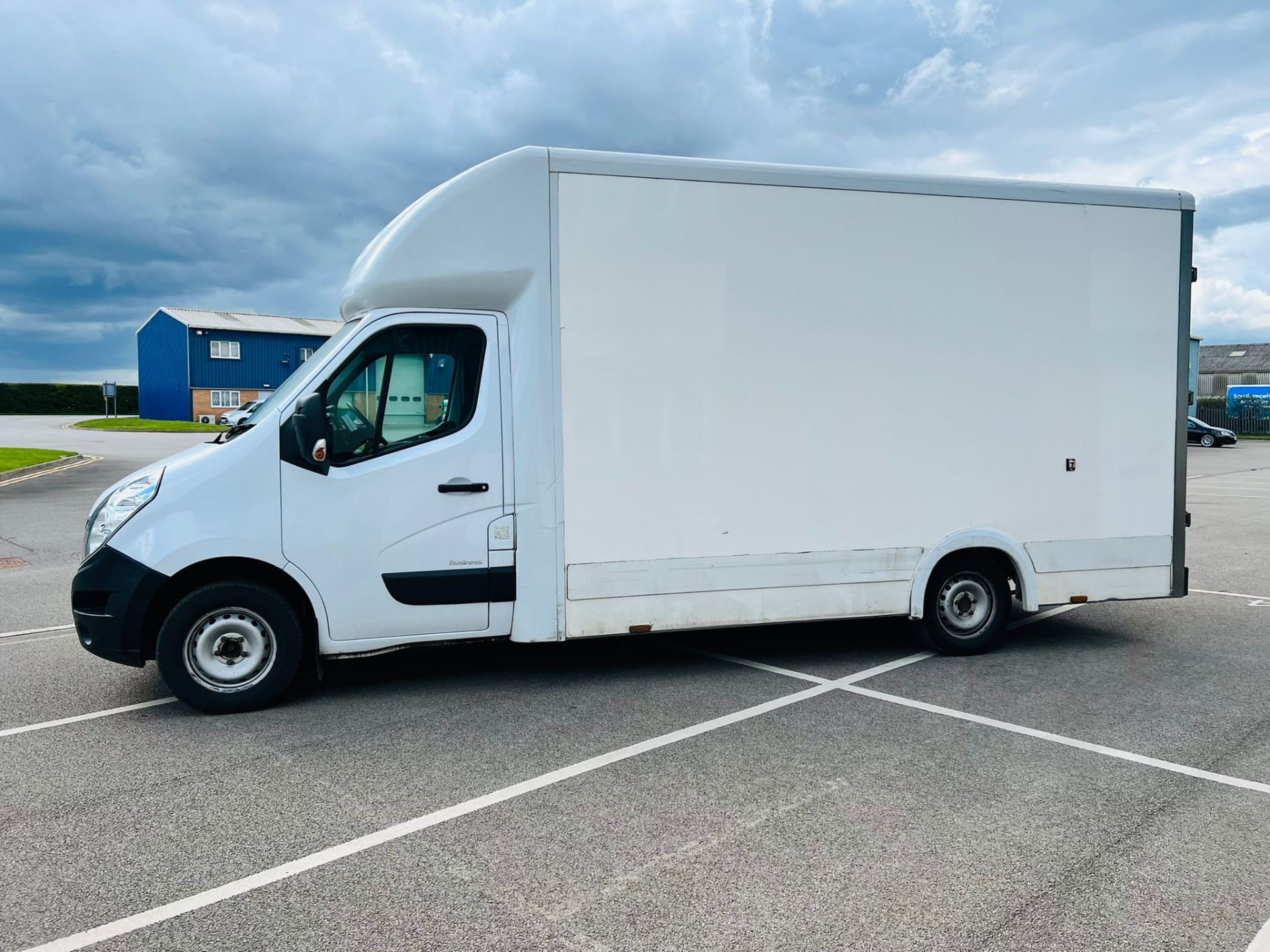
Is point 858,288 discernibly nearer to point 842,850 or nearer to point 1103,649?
point 1103,649

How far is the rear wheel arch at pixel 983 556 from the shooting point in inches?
251

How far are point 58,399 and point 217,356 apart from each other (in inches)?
816

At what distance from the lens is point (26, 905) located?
11.1ft

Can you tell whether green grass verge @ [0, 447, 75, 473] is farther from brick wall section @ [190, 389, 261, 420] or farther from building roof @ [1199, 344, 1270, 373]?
building roof @ [1199, 344, 1270, 373]

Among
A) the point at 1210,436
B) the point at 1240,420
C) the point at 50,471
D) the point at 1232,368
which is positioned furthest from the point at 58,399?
the point at 1232,368

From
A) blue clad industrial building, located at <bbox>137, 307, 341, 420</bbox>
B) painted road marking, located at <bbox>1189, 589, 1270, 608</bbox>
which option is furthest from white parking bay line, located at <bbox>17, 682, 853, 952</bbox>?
blue clad industrial building, located at <bbox>137, 307, 341, 420</bbox>

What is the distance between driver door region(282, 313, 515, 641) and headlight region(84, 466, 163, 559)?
70cm

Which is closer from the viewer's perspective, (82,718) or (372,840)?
(372,840)

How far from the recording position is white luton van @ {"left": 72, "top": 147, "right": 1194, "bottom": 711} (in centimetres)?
535

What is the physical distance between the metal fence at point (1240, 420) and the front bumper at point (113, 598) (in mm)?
55261

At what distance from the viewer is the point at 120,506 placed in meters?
5.25

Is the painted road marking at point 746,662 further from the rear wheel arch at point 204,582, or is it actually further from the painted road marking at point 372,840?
the rear wheel arch at point 204,582

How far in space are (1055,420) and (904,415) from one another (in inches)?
43.9

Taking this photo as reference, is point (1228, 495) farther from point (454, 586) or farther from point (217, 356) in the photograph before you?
point (217, 356)
